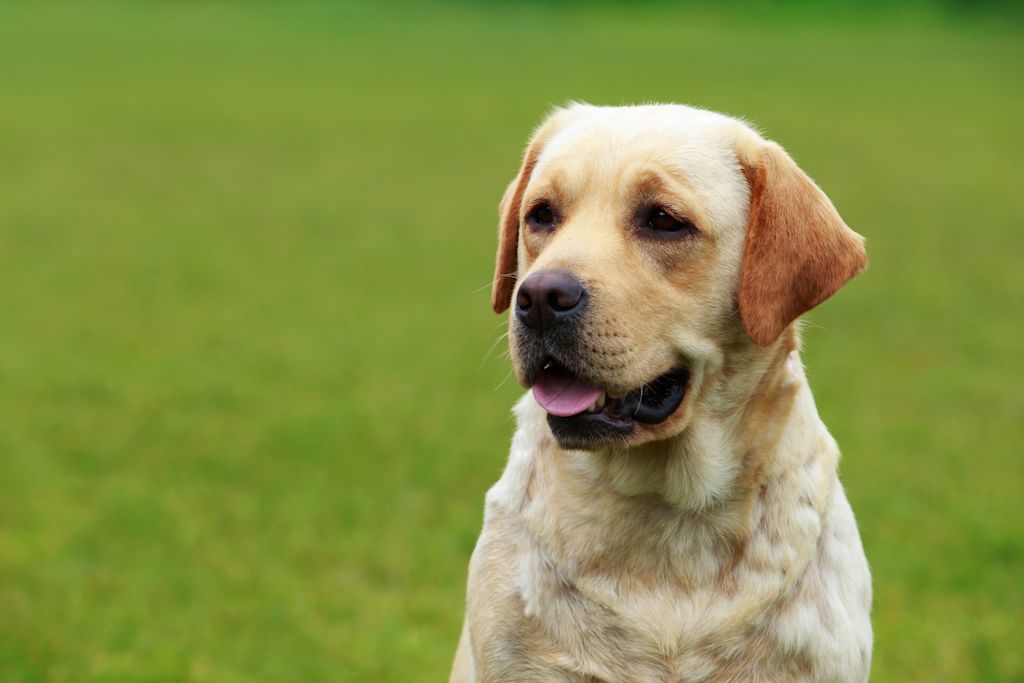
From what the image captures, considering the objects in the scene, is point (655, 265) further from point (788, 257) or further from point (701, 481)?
point (701, 481)

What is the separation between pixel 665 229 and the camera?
422 cm

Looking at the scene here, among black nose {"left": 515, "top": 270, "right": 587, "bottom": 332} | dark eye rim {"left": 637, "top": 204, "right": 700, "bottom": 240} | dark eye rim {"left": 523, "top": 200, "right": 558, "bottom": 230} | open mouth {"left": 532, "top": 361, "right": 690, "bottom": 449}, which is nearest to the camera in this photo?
black nose {"left": 515, "top": 270, "right": 587, "bottom": 332}

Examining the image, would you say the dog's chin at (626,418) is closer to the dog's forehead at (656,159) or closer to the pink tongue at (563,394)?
the pink tongue at (563,394)

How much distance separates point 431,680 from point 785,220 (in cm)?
277

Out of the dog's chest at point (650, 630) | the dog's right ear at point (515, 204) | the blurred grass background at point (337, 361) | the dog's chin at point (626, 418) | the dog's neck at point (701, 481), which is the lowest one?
the blurred grass background at point (337, 361)

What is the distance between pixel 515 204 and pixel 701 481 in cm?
111

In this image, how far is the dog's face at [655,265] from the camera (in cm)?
398

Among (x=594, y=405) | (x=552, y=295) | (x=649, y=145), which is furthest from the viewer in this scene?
(x=649, y=145)

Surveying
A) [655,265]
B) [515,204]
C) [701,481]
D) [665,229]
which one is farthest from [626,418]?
[515,204]

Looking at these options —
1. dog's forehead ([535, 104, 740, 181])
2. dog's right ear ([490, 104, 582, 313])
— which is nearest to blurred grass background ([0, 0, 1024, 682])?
dog's right ear ([490, 104, 582, 313])

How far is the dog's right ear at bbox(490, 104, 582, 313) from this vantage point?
473 cm

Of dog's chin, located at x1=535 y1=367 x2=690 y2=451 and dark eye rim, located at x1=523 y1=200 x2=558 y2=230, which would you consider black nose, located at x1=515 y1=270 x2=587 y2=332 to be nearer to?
dog's chin, located at x1=535 y1=367 x2=690 y2=451

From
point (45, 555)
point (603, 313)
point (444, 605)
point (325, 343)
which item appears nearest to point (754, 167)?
point (603, 313)

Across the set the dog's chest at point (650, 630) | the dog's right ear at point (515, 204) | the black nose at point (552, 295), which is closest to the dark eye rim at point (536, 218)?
the dog's right ear at point (515, 204)
